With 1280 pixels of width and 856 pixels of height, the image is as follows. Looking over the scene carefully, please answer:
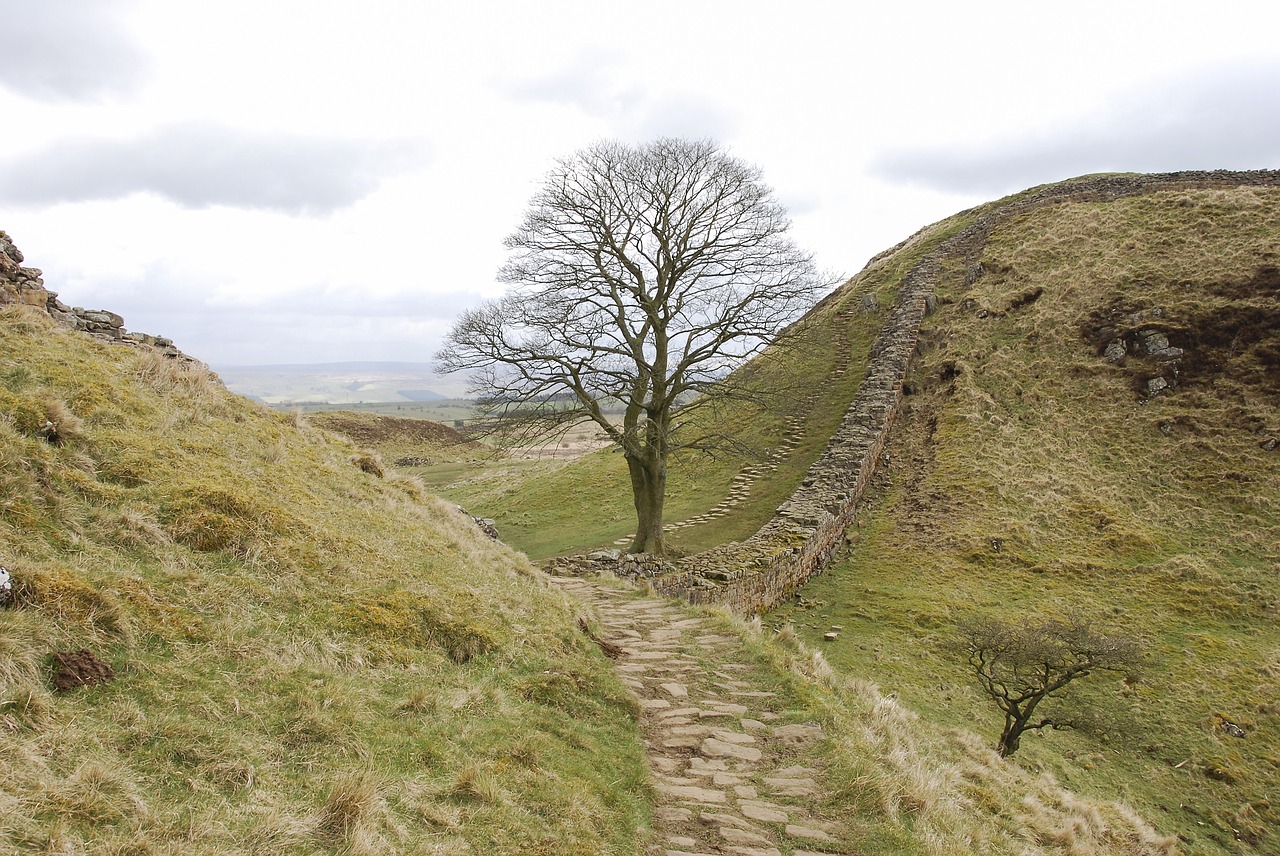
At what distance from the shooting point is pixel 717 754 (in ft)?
25.4

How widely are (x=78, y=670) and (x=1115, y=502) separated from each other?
26.4 meters

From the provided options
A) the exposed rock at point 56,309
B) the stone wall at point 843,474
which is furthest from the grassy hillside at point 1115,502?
the exposed rock at point 56,309

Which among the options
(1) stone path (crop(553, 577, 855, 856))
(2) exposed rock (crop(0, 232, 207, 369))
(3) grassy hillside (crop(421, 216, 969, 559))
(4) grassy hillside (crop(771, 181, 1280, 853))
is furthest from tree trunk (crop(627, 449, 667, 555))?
(2) exposed rock (crop(0, 232, 207, 369))

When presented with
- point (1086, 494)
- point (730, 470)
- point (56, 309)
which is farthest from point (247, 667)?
point (1086, 494)

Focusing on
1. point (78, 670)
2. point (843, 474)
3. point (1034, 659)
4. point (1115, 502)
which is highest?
point (78, 670)

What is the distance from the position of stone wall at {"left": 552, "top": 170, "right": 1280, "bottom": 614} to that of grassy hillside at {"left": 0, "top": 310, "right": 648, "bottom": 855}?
7.18 meters

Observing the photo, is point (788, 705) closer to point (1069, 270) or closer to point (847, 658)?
point (847, 658)

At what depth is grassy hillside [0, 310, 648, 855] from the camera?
13.7 ft

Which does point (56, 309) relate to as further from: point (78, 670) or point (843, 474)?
point (843, 474)

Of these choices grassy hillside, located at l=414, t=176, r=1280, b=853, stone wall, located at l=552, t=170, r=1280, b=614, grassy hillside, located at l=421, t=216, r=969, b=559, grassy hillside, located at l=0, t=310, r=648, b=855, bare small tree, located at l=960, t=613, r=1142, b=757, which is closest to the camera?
grassy hillside, located at l=0, t=310, r=648, b=855

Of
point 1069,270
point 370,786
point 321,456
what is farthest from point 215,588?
point 1069,270

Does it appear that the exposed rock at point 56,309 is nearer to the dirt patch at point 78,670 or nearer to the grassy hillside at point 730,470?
the dirt patch at point 78,670

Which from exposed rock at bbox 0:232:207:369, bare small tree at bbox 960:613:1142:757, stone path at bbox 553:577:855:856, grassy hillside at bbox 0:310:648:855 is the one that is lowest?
bare small tree at bbox 960:613:1142:757

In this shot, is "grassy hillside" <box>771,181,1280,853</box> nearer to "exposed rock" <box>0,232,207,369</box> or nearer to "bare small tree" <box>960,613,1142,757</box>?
"bare small tree" <box>960,613,1142,757</box>
